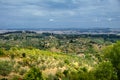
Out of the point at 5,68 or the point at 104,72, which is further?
the point at 5,68

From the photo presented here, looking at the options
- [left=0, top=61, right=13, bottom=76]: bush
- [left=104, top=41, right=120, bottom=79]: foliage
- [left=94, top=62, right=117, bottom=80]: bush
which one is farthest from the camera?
[left=0, top=61, right=13, bottom=76]: bush

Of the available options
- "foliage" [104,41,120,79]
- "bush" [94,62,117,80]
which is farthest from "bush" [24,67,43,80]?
"foliage" [104,41,120,79]

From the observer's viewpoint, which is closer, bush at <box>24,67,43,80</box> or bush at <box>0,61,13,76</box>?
bush at <box>24,67,43,80</box>

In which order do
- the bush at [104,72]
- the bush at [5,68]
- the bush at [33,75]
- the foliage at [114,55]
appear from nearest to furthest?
1. the bush at [33,75]
2. the bush at [104,72]
3. the foliage at [114,55]
4. the bush at [5,68]

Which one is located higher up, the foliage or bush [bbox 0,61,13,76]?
the foliage

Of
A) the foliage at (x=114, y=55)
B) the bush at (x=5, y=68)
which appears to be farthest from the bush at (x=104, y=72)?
the bush at (x=5, y=68)

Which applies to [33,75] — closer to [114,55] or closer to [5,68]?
[5,68]

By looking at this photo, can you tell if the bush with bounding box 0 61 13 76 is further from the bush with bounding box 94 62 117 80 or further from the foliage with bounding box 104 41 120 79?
the foliage with bounding box 104 41 120 79

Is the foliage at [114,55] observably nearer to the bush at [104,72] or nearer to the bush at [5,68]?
the bush at [104,72]

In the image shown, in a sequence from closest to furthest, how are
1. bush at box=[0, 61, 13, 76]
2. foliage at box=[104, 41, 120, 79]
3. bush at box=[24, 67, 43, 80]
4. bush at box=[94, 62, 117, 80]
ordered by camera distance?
bush at box=[24, 67, 43, 80] < bush at box=[94, 62, 117, 80] < foliage at box=[104, 41, 120, 79] < bush at box=[0, 61, 13, 76]

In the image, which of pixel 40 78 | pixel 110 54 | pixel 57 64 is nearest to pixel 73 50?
pixel 57 64

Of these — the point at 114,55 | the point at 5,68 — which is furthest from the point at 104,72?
the point at 5,68
